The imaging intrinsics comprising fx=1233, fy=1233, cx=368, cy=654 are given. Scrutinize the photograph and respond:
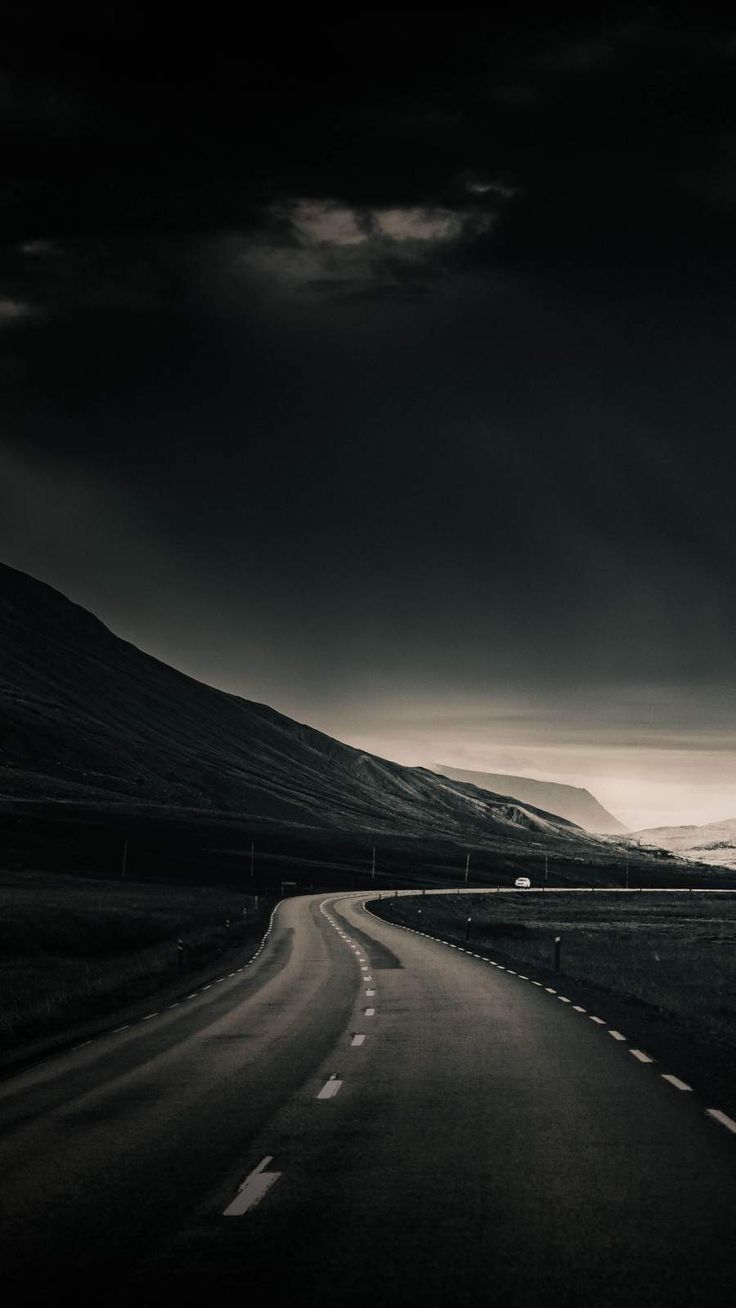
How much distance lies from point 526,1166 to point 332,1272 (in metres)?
3.27

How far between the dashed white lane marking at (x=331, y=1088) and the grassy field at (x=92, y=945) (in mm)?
7073

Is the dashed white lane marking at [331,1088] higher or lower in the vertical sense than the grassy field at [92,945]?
higher

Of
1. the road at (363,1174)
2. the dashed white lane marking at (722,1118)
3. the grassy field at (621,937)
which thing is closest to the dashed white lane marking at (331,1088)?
the road at (363,1174)

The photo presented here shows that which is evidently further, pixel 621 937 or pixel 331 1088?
pixel 621 937

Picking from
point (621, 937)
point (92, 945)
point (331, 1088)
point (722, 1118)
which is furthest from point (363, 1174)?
point (621, 937)

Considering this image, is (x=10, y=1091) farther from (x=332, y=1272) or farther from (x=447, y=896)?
(x=447, y=896)

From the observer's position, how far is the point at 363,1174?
32.2ft

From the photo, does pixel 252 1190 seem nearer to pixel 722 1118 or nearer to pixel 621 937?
pixel 722 1118

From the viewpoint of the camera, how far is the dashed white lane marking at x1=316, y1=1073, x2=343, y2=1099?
1388 cm

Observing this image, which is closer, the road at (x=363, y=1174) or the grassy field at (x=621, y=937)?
the road at (x=363, y=1174)

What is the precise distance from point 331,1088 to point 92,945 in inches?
1656

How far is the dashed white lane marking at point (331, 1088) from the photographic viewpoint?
13.9 meters

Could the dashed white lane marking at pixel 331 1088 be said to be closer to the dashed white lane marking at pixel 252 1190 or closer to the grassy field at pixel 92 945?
the dashed white lane marking at pixel 252 1190

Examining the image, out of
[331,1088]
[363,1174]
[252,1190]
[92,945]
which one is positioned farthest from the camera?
[92,945]
